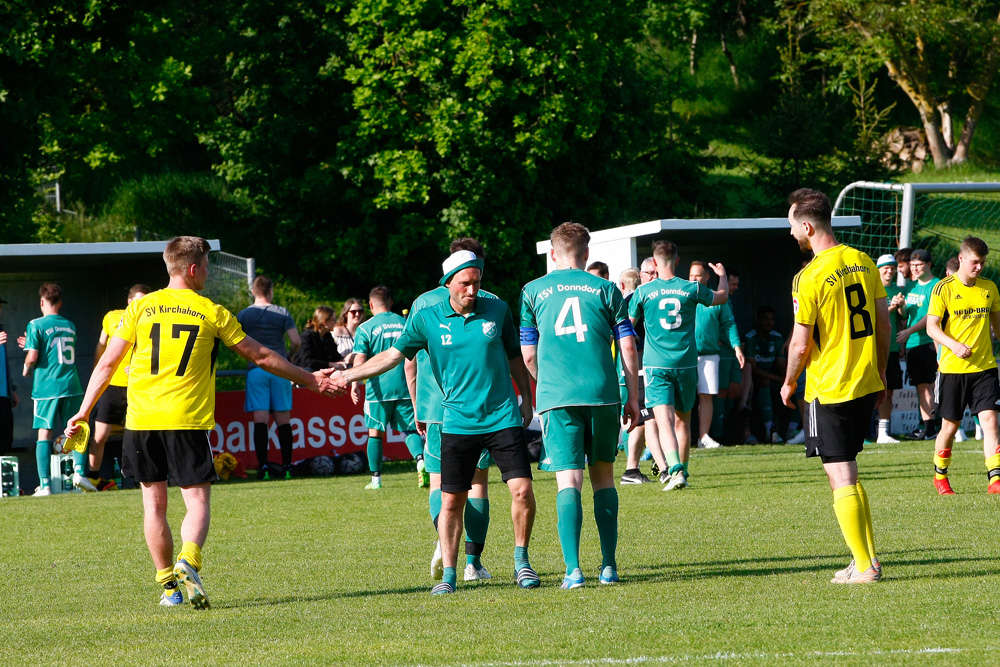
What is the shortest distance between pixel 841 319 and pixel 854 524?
1.10 meters

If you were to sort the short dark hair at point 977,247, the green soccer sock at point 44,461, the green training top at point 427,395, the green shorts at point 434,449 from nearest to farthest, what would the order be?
the green shorts at point 434,449 → the green training top at point 427,395 → the short dark hair at point 977,247 → the green soccer sock at point 44,461

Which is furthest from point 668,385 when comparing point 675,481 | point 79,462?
point 79,462

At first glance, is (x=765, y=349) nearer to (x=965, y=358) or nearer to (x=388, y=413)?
(x=388, y=413)

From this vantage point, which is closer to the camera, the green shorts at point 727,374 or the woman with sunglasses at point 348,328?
the woman with sunglasses at point 348,328

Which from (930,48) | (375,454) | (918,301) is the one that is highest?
(930,48)

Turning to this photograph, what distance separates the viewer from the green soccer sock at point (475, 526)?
7480mm

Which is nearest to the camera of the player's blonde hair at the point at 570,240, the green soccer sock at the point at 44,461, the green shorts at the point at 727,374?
the player's blonde hair at the point at 570,240

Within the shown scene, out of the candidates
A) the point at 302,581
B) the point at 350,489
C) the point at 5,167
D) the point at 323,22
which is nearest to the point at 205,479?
the point at 302,581

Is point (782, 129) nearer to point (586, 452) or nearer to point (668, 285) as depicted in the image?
point (668, 285)

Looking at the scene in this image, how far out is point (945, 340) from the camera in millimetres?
11055

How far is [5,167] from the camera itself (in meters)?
25.3

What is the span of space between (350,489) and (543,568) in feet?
21.2

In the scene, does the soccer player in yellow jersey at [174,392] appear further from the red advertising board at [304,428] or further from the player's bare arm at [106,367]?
the red advertising board at [304,428]

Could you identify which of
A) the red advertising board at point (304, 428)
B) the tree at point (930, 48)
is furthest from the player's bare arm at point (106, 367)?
the tree at point (930, 48)
